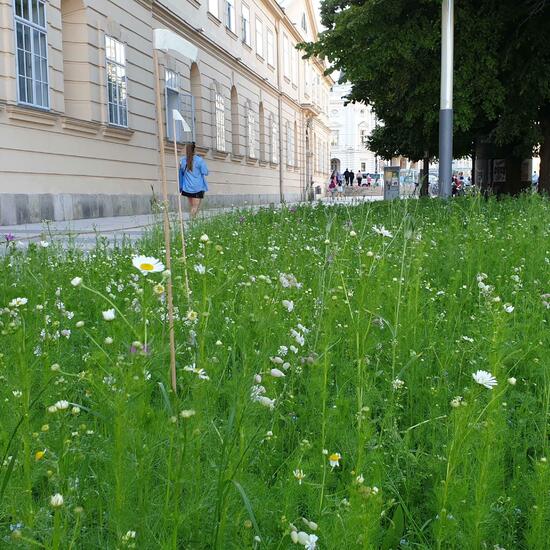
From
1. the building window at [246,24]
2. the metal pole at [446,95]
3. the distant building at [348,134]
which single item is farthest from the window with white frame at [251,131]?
the distant building at [348,134]

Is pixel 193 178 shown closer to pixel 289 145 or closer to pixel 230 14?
pixel 230 14

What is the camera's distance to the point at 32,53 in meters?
13.7

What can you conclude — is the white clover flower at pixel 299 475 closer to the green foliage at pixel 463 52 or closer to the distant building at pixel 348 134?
the green foliage at pixel 463 52

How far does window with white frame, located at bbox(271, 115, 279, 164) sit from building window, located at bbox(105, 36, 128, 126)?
2045cm

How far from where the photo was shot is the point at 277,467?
2.02m

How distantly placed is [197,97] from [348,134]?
77.6 m

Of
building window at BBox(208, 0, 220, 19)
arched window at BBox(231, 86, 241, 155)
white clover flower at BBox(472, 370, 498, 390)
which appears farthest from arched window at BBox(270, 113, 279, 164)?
white clover flower at BBox(472, 370, 498, 390)

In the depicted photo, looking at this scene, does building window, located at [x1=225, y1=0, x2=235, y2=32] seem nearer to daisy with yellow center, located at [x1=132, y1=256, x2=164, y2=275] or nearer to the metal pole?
the metal pole

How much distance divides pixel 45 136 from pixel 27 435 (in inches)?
530

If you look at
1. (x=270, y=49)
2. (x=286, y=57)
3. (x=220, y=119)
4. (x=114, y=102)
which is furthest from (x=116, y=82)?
(x=286, y=57)

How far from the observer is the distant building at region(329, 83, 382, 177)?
100 m

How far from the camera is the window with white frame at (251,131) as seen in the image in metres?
32.8

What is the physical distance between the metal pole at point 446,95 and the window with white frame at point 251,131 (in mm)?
20003

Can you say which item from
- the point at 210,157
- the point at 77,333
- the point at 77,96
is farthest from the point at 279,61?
the point at 77,333
